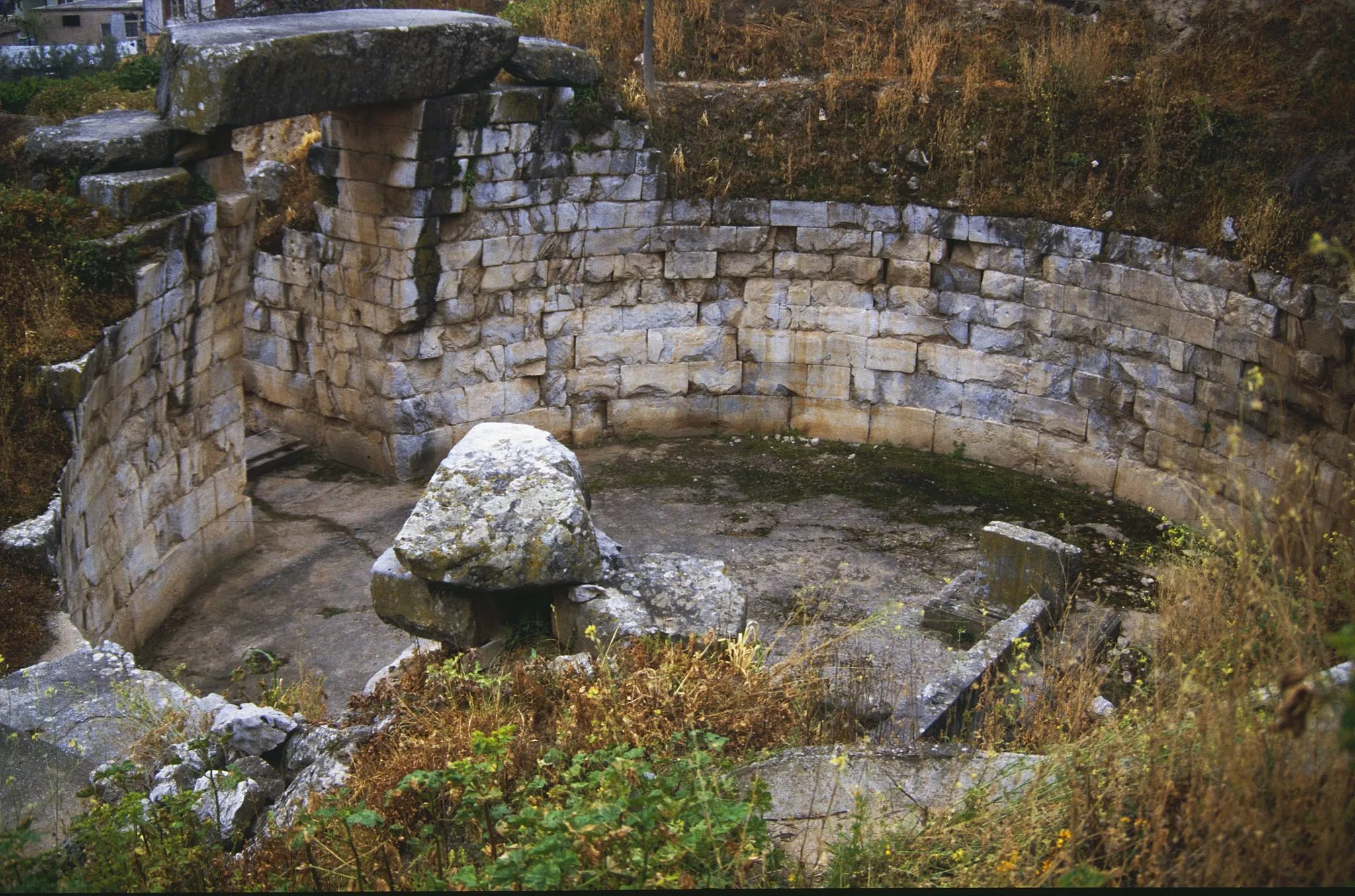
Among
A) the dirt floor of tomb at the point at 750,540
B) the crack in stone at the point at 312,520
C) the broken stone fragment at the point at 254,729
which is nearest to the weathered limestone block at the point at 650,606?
the dirt floor of tomb at the point at 750,540

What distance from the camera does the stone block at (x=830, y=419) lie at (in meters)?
11.3

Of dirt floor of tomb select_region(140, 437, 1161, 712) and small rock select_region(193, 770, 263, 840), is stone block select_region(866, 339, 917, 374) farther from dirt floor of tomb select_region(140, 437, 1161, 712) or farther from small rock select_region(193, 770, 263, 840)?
small rock select_region(193, 770, 263, 840)

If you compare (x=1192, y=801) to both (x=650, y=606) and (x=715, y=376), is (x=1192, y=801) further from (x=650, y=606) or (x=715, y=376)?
(x=715, y=376)

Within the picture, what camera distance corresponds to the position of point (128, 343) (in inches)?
301

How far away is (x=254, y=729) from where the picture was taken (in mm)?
5691

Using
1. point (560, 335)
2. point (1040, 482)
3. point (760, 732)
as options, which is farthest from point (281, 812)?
point (1040, 482)

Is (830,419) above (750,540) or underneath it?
above

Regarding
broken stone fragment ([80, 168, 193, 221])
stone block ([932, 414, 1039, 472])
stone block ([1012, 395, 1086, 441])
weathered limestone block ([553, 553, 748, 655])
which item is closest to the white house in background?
broken stone fragment ([80, 168, 193, 221])

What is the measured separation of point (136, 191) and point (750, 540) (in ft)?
16.3

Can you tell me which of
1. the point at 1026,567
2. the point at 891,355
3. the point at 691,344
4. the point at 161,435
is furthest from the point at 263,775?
the point at 891,355

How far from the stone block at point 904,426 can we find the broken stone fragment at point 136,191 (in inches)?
242

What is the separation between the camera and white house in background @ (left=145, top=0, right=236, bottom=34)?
16141 mm

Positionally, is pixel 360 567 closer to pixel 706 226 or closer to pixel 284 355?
pixel 284 355

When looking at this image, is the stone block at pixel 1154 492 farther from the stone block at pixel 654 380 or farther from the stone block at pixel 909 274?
the stone block at pixel 654 380
